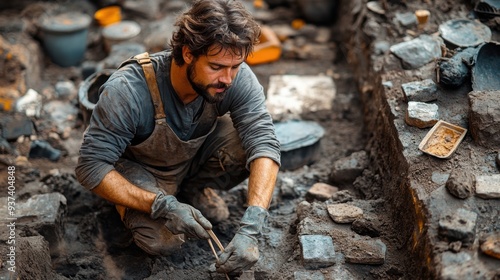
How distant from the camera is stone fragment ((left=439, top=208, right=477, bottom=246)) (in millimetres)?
3322

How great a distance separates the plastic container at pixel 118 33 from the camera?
691 centimetres

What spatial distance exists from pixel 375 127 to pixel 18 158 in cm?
319

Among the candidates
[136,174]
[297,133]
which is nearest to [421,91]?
[297,133]

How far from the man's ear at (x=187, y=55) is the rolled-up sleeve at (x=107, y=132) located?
411mm

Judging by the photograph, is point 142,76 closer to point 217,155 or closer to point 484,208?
point 217,155

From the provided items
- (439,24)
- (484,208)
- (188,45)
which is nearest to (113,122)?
Answer: (188,45)

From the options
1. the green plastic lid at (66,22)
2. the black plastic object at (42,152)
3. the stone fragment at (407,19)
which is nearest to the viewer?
the black plastic object at (42,152)

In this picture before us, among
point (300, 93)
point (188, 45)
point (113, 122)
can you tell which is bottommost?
point (300, 93)

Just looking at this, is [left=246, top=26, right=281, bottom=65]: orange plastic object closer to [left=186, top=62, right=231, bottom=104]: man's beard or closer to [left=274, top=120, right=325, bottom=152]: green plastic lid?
[left=274, top=120, right=325, bottom=152]: green plastic lid

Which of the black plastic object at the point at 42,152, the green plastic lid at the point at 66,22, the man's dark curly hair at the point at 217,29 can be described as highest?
the man's dark curly hair at the point at 217,29

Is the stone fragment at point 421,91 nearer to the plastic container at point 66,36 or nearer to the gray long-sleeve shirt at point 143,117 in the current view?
the gray long-sleeve shirt at point 143,117

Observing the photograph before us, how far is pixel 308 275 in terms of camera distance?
3688 mm

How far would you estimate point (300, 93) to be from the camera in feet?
20.4

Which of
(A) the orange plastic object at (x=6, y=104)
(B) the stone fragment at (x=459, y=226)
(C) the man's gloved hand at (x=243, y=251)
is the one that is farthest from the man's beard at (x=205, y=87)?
(A) the orange plastic object at (x=6, y=104)
